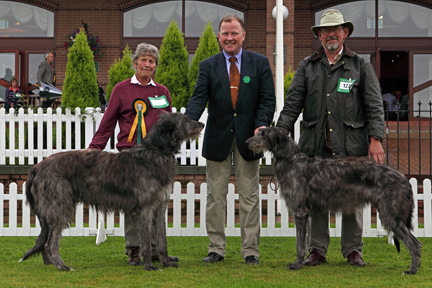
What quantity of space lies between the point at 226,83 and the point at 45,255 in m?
2.59

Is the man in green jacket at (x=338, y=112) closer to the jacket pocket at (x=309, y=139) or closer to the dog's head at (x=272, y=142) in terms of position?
the jacket pocket at (x=309, y=139)

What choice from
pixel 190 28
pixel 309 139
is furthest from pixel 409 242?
pixel 190 28

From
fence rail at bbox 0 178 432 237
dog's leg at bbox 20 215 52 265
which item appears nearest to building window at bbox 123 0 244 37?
fence rail at bbox 0 178 432 237

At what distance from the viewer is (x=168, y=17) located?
17.6 metres

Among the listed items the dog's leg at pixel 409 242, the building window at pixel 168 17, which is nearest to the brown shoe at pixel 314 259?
the dog's leg at pixel 409 242

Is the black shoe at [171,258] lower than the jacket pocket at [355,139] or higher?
lower

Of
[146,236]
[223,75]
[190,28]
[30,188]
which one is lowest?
[146,236]

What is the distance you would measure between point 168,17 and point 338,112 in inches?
526

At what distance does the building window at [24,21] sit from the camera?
57.7 ft

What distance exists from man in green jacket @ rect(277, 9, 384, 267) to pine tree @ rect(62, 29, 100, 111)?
615 centimetres

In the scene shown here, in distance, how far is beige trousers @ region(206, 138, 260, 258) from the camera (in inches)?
212

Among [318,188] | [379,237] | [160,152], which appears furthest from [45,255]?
[379,237]

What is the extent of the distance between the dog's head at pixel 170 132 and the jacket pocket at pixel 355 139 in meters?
1.54

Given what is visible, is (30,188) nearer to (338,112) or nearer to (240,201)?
(240,201)
